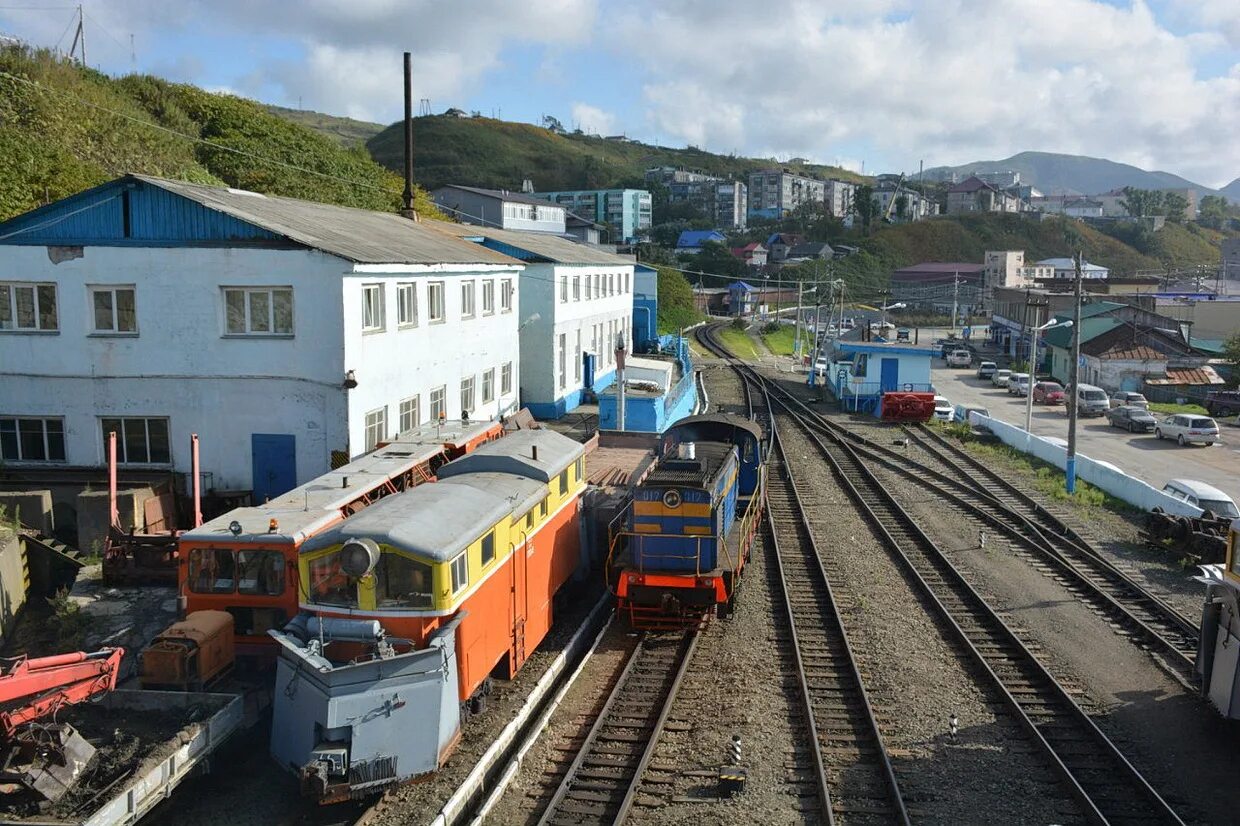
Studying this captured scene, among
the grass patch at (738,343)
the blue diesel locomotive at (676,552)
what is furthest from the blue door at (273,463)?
the grass patch at (738,343)

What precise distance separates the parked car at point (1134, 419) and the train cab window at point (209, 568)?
40.5 metres

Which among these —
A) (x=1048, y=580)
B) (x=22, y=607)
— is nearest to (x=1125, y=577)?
(x=1048, y=580)

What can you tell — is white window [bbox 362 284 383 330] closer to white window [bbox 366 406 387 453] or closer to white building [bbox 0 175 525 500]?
white building [bbox 0 175 525 500]

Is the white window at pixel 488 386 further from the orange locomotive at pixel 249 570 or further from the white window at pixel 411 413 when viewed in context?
the orange locomotive at pixel 249 570

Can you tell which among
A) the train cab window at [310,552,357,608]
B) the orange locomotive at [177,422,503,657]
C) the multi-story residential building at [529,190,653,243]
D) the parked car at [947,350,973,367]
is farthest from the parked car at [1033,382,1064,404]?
the multi-story residential building at [529,190,653,243]

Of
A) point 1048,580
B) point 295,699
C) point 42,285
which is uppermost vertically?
point 42,285

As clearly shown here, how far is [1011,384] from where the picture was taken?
56.3m

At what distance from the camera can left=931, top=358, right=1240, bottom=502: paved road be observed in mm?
32219

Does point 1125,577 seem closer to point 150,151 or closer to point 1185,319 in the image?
point 150,151

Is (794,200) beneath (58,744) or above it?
above

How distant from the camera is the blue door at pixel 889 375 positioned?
42.4 m

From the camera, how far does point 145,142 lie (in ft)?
122

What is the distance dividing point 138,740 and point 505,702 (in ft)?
13.8

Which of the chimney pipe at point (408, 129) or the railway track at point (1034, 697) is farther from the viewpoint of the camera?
the chimney pipe at point (408, 129)
